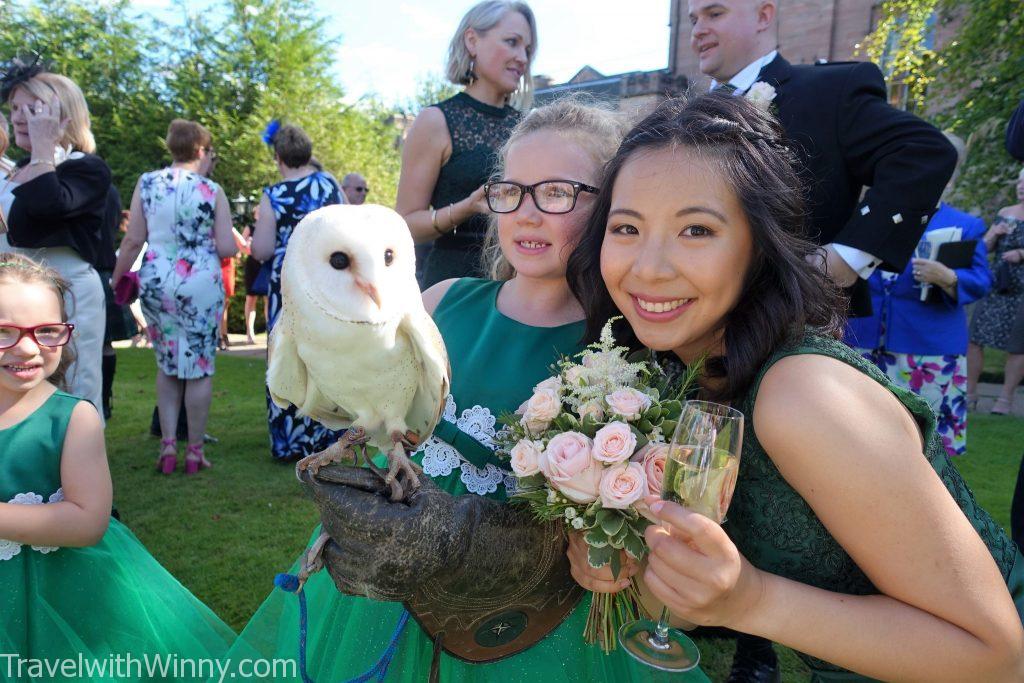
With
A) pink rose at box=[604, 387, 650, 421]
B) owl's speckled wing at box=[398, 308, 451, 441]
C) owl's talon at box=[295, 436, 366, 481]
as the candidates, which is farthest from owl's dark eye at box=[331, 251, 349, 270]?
pink rose at box=[604, 387, 650, 421]

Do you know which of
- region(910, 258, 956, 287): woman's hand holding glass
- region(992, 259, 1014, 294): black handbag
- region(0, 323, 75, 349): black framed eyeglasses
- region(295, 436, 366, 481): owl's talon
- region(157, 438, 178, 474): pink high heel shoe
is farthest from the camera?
region(992, 259, 1014, 294): black handbag

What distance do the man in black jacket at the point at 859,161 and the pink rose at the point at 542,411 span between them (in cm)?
137

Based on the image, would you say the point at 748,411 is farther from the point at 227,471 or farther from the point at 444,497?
the point at 227,471

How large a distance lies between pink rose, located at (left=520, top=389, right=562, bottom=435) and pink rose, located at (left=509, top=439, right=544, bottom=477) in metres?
0.04

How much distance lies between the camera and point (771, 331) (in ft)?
4.97

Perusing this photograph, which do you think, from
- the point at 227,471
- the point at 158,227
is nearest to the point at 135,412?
the point at 227,471

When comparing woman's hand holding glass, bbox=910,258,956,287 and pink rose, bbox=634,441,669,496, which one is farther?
woman's hand holding glass, bbox=910,258,956,287

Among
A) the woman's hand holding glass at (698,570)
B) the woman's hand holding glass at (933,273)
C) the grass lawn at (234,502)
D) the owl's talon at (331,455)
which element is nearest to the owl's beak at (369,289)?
the owl's talon at (331,455)

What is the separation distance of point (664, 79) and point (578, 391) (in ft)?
52.7

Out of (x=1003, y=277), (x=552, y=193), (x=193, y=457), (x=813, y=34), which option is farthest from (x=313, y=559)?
(x=813, y=34)

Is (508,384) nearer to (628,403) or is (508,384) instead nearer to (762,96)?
(628,403)

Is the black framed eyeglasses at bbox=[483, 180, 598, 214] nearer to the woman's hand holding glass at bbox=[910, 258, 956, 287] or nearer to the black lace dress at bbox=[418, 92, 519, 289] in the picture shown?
the black lace dress at bbox=[418, 92, 519, 289]

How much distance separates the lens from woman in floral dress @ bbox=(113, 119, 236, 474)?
15.5 feet

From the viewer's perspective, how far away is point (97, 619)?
206 cm
